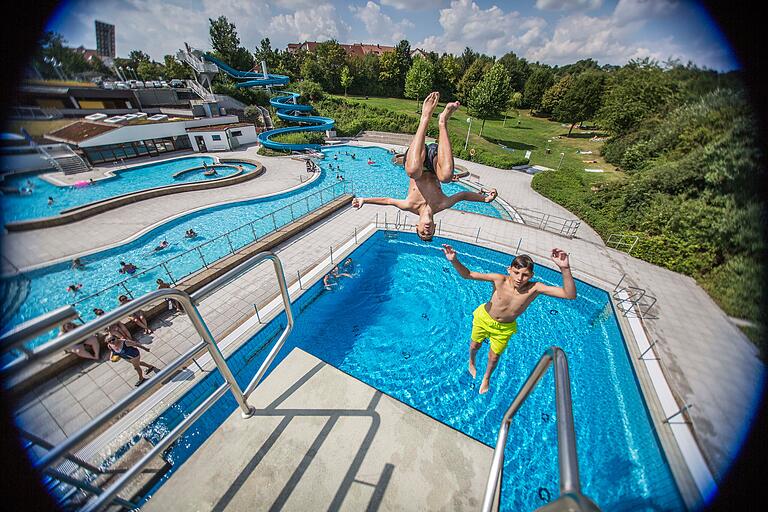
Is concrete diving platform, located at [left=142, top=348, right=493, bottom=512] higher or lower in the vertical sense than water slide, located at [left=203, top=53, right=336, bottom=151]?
lower

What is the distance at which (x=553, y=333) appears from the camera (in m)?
8.48

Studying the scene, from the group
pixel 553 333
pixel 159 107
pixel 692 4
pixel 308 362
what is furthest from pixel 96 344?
pixel 159 107

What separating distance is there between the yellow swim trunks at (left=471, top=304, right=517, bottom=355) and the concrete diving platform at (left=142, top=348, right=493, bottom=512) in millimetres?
1890

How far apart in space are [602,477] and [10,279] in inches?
363

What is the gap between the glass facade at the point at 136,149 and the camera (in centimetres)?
1969

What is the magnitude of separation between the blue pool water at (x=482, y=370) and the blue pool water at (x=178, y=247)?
4698 millimetres

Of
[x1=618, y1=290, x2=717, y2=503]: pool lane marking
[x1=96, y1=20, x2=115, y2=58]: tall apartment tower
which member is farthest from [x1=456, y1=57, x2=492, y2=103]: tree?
[x1=96, y1=20, x2=115, y2=58]: tall apartment tower

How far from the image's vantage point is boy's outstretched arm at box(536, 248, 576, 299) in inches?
125

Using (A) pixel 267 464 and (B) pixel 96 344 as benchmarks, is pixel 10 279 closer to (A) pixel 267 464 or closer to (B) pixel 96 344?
(A) pixel 267 464

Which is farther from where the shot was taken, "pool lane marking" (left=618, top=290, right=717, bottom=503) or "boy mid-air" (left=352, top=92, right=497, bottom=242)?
"pool lane marking" (left=618, top=290, right=717, bottom=503)

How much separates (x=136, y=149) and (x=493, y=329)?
109ft

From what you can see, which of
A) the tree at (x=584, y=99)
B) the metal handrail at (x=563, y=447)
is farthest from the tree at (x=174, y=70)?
the metal handrail at (x=563, y=447)

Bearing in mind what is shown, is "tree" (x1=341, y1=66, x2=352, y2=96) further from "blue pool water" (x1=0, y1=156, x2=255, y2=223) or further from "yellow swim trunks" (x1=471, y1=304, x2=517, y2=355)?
"yellow swim trunks" (x1=471, y1=304, x2=517, y2=355)

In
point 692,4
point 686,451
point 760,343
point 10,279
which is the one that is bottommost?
point 686,451
